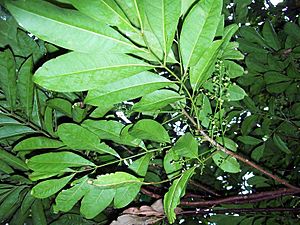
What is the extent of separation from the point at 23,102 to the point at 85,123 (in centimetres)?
25

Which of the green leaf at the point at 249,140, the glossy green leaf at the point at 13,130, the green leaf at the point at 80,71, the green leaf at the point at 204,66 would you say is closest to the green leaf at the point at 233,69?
the green leaf at the point at 204,66

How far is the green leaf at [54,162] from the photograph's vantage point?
903 millimetres

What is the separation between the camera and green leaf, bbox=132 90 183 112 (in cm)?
77

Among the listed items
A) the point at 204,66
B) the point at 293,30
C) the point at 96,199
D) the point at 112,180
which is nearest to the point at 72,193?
the point at 96,199

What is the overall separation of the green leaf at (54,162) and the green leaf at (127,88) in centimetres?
27

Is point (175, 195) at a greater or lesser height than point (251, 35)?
lesser

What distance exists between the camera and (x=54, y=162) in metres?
0.91

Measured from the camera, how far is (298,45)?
1.59 meters

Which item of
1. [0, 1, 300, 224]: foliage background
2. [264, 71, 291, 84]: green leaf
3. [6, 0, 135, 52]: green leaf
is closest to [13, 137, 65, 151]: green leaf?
[0, 1, 300, 224]: foliage background

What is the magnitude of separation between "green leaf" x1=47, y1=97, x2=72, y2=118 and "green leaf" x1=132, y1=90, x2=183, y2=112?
0.35 meters

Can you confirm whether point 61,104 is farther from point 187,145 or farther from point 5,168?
point 187,145

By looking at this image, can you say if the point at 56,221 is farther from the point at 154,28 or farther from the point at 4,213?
the point at 154,28

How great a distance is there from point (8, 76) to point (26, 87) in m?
0.06

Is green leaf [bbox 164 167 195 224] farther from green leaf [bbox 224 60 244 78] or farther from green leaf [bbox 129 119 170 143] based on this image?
green leaf [bbox 224 60 244 78]
